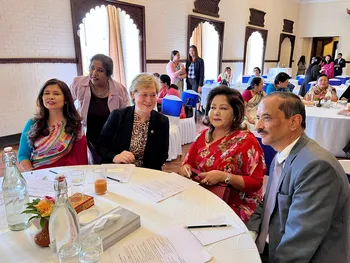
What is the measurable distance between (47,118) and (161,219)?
4.49 feet

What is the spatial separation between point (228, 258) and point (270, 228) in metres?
0.39

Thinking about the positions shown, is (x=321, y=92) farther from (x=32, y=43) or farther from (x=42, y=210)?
(x=32, y=43)

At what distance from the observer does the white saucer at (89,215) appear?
1099mm

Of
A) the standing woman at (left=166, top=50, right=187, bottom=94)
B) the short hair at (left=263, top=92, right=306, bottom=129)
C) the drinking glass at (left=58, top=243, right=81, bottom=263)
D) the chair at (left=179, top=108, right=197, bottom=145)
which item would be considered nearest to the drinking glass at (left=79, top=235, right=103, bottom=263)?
the drinking glass at (left=58, top=243, right=81, bottom=263)

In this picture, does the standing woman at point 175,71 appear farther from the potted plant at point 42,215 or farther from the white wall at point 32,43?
the potted plant at point 42,215

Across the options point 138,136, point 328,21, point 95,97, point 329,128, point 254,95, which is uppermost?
point 328,21

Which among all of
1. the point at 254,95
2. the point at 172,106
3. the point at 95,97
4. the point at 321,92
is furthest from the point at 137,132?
the point at 321,92

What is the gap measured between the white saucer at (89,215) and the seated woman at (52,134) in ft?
3.08

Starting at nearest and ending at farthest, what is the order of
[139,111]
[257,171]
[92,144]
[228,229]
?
[228,229], [257,171], [139,111], [92,144]

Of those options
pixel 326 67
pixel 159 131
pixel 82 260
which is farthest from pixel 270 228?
pixel 326 67

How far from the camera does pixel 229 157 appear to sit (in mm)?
1604

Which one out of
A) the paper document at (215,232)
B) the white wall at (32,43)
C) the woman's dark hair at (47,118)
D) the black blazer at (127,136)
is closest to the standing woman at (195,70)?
the white wall at (32,43)

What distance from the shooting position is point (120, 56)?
684 centimetres

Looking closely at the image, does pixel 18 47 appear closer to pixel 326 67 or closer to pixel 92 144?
pixel 92 144
